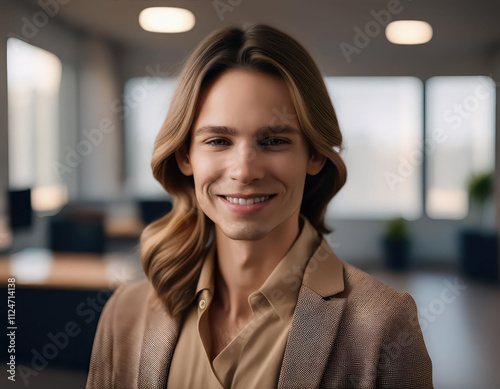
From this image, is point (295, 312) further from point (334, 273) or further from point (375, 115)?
point (375, 115)

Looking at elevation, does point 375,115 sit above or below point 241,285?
above

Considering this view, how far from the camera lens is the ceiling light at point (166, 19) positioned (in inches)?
66.4

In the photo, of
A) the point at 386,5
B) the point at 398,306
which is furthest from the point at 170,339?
the point at 386,5

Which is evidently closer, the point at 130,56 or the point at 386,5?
the point at 386,5

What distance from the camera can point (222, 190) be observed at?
1.36 metres

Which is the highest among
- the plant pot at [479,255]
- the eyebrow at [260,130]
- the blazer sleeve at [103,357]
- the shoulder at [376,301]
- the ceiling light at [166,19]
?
the ceiling light at [166,19]

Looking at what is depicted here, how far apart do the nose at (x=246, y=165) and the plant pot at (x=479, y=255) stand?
2.74 feet

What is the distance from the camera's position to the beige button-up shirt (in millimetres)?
1376

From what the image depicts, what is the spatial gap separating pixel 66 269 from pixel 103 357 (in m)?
0.41

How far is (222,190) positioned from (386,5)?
887 millimetres

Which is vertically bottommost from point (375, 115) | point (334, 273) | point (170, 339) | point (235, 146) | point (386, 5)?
point (170, 339)

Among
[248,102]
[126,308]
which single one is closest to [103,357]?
[126,308]

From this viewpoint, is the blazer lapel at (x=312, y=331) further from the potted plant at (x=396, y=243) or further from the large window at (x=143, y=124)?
the large window at (x=143, y=124)

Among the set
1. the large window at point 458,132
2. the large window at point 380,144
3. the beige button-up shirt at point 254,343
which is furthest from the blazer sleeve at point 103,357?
the large window at point 458,132
